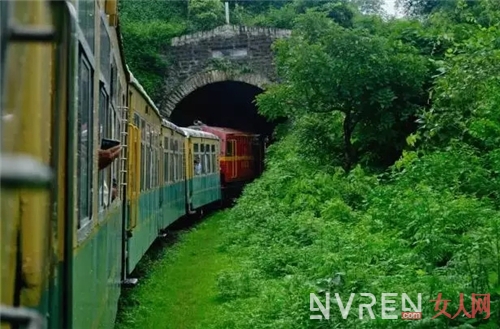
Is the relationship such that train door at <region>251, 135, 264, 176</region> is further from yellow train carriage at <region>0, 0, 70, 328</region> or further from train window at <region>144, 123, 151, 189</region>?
yellow train carriage at <region>0, 0, 70, 328</region>

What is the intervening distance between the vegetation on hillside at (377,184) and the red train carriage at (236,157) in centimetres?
269

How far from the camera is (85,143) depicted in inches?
103

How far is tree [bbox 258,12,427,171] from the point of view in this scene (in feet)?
37.6

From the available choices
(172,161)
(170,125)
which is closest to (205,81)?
(172,161)

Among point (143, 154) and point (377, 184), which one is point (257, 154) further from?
point (143, 154)

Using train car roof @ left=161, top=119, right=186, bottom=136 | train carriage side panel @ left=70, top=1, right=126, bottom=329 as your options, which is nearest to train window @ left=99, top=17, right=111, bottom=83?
train carriage side panel @ left=70, top=1, right=126, bottom=329

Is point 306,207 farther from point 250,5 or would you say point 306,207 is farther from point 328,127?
point 250,5

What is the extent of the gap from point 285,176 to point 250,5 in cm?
2139

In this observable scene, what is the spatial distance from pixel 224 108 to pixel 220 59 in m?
6.46

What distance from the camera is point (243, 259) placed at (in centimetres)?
888

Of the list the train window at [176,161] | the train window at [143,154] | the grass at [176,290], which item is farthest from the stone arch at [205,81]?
the train window at [143,154]

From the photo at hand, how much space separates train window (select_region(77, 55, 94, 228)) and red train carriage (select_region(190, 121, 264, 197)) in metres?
15.4

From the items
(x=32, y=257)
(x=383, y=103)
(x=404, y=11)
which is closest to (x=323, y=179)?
(x=383, y=103)

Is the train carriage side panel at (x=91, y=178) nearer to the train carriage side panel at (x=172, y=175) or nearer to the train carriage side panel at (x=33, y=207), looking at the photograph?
the train carriage side panel at (x=33, y=207)
